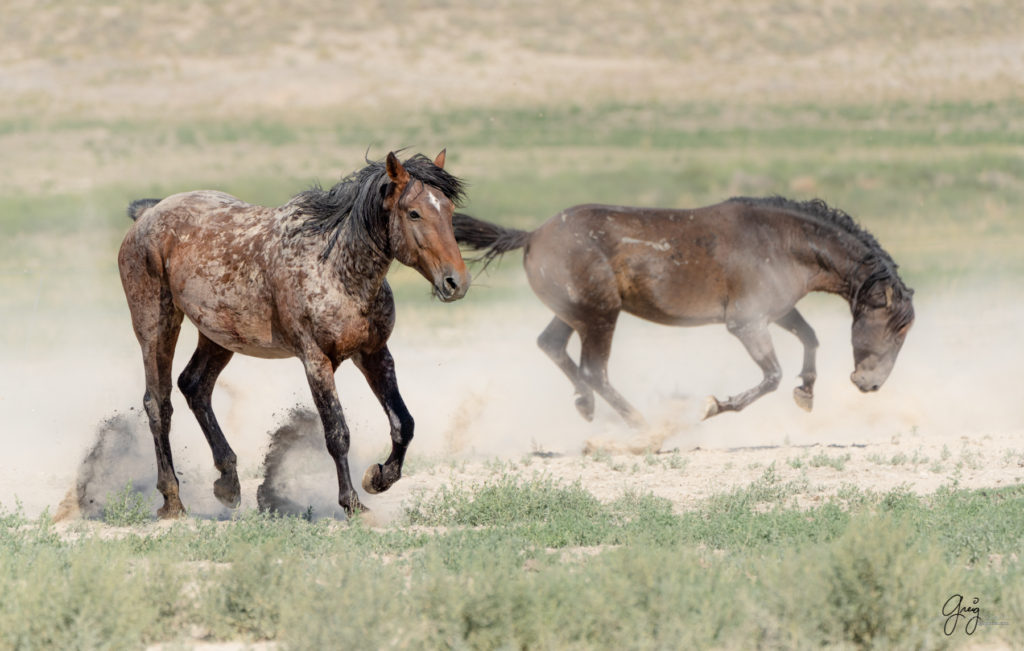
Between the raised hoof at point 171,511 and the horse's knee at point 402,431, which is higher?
the horse's knee at point 402,431

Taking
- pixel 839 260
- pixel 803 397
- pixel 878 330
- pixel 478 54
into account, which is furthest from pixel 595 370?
pixel 478 54

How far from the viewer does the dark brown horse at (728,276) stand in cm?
1097

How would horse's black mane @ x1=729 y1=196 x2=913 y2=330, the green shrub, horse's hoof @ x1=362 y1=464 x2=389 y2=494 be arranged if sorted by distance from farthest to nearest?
horse's black mane @ x1=729 y1=196 x2=913 y2=330 → the green shrub → horse's hoof @ x1=362 y1=464 x2=389 y2=494

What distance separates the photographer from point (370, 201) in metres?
7.66

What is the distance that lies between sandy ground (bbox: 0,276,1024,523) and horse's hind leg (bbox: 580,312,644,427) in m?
0.33

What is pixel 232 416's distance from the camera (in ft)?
37.6

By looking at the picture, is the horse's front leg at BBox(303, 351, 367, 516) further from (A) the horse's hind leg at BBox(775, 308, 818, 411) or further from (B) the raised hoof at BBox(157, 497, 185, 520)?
(A) the horse's hind leg at BBox(775, 308, 818, 411)

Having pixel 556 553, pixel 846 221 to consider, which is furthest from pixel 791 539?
pixel 846 221

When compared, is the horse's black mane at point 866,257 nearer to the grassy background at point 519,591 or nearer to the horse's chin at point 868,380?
the horse's chin at point 868,380

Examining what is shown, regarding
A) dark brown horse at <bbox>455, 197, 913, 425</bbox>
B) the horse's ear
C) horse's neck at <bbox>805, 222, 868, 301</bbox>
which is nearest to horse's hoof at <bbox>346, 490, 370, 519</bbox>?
the horse's ear

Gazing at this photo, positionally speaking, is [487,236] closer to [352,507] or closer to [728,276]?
[728,276]

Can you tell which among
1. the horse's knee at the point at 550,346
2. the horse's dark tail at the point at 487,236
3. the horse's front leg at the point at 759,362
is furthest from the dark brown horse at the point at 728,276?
the horse's knee at the point at 550,346

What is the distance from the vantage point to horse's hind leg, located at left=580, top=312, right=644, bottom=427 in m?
11.2

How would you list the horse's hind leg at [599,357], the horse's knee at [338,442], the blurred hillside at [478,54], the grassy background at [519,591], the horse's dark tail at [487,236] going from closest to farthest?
1. the grassy background at [519,591]
2. the horse's knee at [338,442]
3. the horse's hind leg at [599,357]
4. the horse's dark tail at [487,236]
5. the blurred hillside at [478,54]
